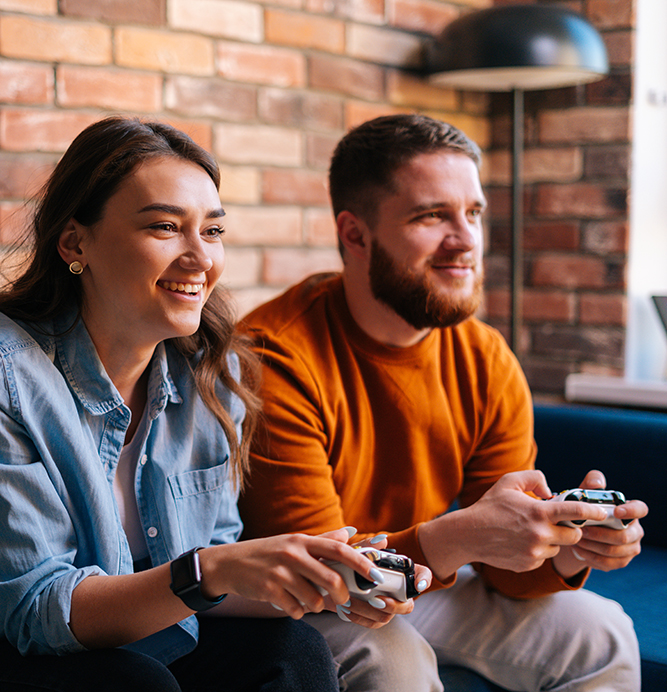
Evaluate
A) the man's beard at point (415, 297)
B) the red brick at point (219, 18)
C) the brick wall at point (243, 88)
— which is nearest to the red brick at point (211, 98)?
the brick wall at point (243, 88)

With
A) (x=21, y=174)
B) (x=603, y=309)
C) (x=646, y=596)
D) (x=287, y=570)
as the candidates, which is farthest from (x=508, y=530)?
(x=603, y=309)

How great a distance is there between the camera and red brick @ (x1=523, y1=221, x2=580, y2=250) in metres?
2.26

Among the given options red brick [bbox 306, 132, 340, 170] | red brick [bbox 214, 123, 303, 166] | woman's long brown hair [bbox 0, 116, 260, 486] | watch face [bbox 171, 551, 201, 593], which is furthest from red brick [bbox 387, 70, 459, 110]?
watch face [bbox 171, 551, 201, 593]

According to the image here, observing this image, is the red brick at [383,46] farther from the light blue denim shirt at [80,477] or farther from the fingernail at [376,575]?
the fingernail at [376,575]

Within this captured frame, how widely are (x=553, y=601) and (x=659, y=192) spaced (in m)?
1.35

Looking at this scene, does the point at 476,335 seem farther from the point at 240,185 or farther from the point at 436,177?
the point at 240,185

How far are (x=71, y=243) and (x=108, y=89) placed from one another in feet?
2.42

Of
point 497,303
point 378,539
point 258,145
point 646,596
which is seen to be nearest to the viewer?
point 378,539

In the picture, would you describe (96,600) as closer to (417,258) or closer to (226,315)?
(226,315)

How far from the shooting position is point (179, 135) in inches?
44.4

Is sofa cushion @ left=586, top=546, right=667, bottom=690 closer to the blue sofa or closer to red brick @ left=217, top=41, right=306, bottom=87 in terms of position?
the blue sofa

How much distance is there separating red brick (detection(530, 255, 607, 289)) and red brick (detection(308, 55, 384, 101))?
0.65m

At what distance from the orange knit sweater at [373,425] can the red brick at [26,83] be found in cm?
63

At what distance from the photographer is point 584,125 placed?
2.22 m
